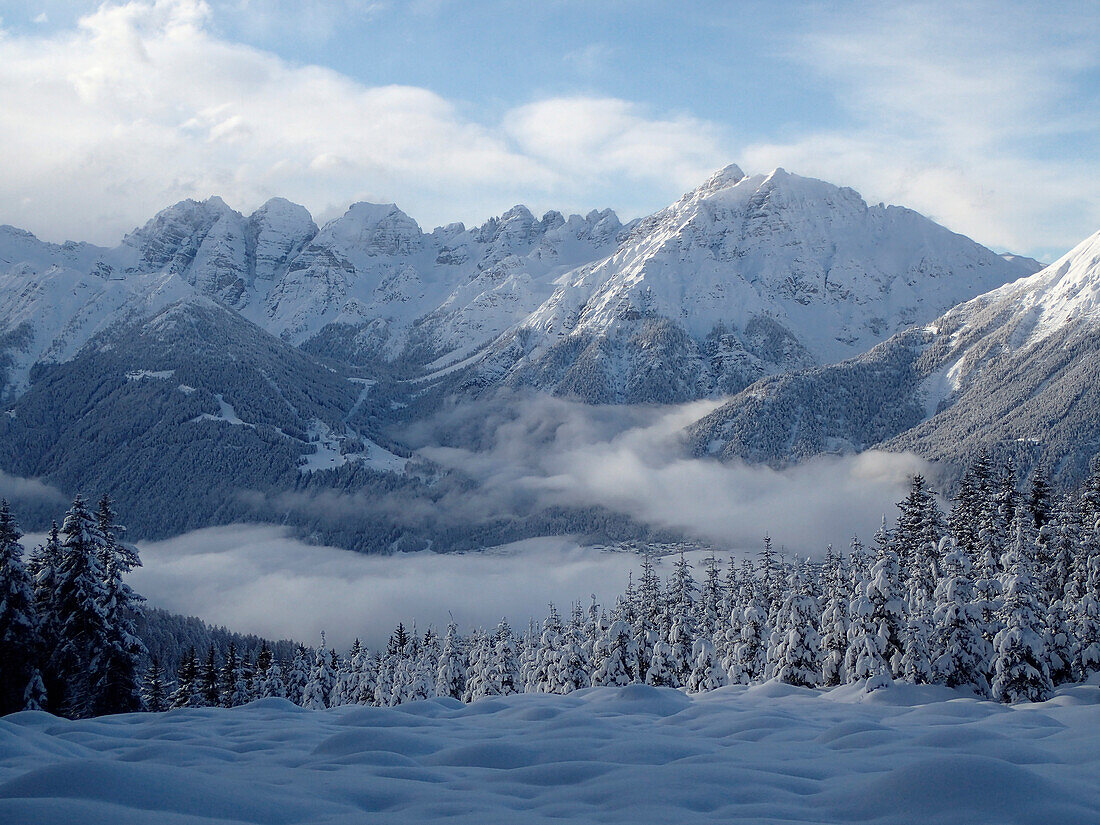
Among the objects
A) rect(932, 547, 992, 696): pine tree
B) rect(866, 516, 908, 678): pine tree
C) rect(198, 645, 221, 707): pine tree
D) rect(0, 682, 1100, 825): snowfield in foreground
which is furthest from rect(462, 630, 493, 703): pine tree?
rect(0, 682, 1100, 825): snowfield in foreground

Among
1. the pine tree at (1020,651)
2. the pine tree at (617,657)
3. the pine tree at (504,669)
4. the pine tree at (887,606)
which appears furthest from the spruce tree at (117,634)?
the pine tree at (1020,651)

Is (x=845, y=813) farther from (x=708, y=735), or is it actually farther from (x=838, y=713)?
(x=838, y=713)

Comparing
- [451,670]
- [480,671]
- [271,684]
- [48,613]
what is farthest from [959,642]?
[271,684]

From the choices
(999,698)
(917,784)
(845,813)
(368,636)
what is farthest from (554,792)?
(368,636)

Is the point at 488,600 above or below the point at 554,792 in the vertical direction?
below

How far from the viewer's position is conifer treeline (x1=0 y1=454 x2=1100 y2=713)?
105ft

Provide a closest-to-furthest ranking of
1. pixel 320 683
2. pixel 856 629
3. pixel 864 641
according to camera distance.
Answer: pixel 864 641 < pixel 856 629 < pixel 320 683

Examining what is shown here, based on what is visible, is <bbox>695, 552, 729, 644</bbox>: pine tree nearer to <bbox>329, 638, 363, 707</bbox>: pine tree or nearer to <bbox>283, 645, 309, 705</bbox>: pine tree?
<bbox>329, 638, 363, 707</bbox>: pine tree

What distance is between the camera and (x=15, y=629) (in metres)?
30.9

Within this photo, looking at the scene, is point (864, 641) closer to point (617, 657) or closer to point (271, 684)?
point (617, 657)

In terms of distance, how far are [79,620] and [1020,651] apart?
36.3 m

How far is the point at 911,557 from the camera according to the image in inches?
1531

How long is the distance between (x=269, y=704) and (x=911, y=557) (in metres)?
29.4

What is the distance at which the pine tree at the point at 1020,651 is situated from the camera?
96.7ft
